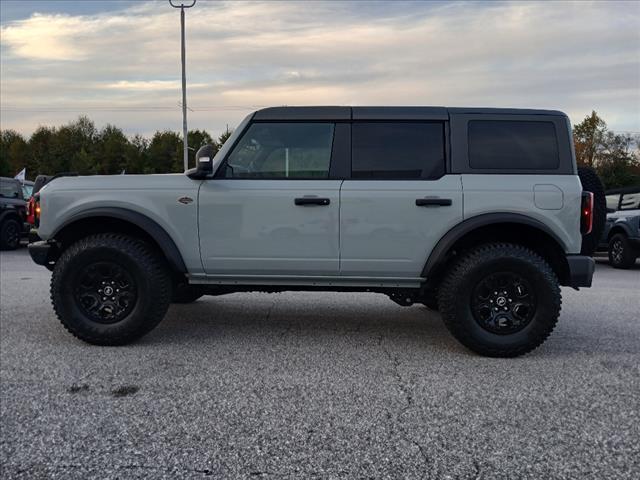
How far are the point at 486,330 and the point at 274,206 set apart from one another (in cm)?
190

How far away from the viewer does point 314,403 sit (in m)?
3.45

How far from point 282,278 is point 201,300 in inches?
87.1

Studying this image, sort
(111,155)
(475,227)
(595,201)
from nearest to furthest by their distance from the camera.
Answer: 1. (475,227)
2. (595,201)
3. (111,155)

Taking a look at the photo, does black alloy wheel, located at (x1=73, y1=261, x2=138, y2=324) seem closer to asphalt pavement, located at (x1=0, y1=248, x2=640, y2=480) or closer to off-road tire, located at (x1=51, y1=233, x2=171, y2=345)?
off-road tire, located at (x1=51, y1=233, x2=171, y2=345)

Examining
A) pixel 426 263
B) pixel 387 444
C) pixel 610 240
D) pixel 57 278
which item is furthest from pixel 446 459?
pixel 610 240

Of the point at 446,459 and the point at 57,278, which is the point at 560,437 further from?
the point at 57,278

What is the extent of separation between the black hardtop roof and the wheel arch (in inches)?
34.7

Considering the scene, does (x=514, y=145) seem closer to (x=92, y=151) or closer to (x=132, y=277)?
(x=132, y=277)

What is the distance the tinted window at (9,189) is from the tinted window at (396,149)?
11746mm

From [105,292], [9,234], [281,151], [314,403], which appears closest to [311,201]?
[281,151]

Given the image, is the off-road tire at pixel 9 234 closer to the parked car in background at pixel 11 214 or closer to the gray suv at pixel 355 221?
the parked car in background at pixel 11 214

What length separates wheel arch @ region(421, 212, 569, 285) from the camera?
4406mm

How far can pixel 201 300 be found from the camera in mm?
6570

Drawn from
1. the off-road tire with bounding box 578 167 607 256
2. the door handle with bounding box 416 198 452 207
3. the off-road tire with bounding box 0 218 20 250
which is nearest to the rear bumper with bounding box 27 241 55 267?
the door handle with bounding box 416 198 452 207
